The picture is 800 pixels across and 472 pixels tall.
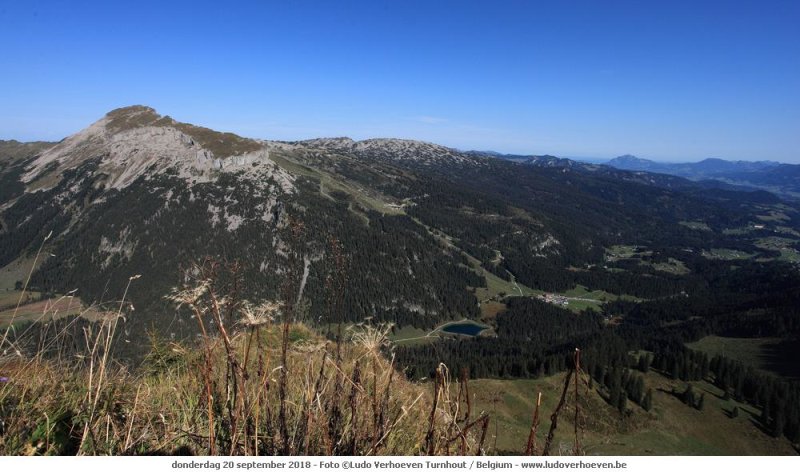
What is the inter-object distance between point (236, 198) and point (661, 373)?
164022mm

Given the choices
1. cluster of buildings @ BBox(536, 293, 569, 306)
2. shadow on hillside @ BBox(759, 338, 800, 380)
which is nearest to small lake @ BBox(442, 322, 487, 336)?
cluster of buildings @ BBox(536, 293, 569, 306)

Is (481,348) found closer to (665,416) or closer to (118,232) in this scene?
(665,416)

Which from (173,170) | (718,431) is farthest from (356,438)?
(173,170)

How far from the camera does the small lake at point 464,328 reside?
156 m

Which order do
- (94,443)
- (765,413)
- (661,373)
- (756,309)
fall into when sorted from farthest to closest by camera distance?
(756,309), (661,373), (765,413), (94,443)

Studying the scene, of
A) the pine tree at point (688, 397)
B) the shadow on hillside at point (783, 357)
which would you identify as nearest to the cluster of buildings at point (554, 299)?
the shadow on hillside at point (783, 357)

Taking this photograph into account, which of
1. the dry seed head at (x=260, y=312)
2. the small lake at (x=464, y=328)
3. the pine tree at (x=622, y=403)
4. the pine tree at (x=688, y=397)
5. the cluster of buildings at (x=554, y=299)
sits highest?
the dry seed head at (x=260, y=312)

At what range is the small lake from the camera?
15561 cm

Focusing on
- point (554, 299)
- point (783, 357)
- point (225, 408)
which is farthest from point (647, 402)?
point (554, 299)

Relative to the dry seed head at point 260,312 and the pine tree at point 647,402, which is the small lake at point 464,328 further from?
the dry seed head at point 260,312

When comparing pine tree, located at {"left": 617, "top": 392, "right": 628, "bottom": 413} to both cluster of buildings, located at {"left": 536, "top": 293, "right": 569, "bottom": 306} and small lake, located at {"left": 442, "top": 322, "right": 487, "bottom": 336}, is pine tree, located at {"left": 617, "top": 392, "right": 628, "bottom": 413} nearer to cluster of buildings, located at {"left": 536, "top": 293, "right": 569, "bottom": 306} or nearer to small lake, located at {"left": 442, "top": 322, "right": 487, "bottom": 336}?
small lake, located at {"left": 442, "top": 322, "right": 487, "bottom": 336}

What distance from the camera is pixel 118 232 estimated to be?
168 meters

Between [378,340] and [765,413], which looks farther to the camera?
[765,413]

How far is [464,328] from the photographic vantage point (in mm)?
161875
